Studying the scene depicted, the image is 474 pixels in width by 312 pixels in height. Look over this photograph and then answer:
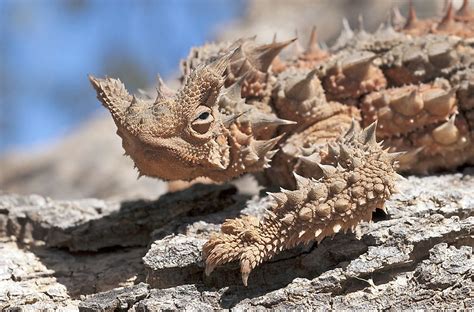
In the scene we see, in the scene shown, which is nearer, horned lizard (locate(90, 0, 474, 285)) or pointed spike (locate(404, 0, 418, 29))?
horned lizard (locate(90, 0, 474, 285))

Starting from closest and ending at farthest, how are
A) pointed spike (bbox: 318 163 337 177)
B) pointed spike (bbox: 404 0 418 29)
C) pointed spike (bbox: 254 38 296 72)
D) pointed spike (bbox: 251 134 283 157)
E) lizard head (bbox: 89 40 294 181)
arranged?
pointed spike (bbox: 318 163 337 177) → lizard head (bbox: 89 40 294 181) → pointed spike (bbox: 251 134 283 157) → pointed spike (bbox: 254 38 296 72) → pointed spike (bbox: 404 0 418 29)

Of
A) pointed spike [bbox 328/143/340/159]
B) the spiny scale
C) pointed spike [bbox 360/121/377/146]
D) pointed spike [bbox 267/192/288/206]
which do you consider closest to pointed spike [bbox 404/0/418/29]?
pointed spike [bbox 360/121/377/146]

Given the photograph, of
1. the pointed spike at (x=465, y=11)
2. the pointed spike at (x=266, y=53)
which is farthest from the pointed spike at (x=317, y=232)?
the pointed spike at (x=465, y=11)

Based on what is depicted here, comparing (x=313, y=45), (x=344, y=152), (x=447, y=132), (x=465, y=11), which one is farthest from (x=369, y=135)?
(x=465, y=11)

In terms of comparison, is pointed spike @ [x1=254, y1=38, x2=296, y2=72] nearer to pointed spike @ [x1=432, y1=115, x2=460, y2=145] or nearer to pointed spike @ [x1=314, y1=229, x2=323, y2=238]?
pointed spike @ [x1=432, y1=115, x2=460, y2=145]

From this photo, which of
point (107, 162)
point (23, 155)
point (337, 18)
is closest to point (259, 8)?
point (337, 18)

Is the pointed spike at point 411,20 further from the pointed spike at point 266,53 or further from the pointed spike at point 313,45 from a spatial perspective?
the pointed spike at point 266,53

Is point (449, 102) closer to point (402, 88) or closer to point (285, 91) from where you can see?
point (402, 88)
